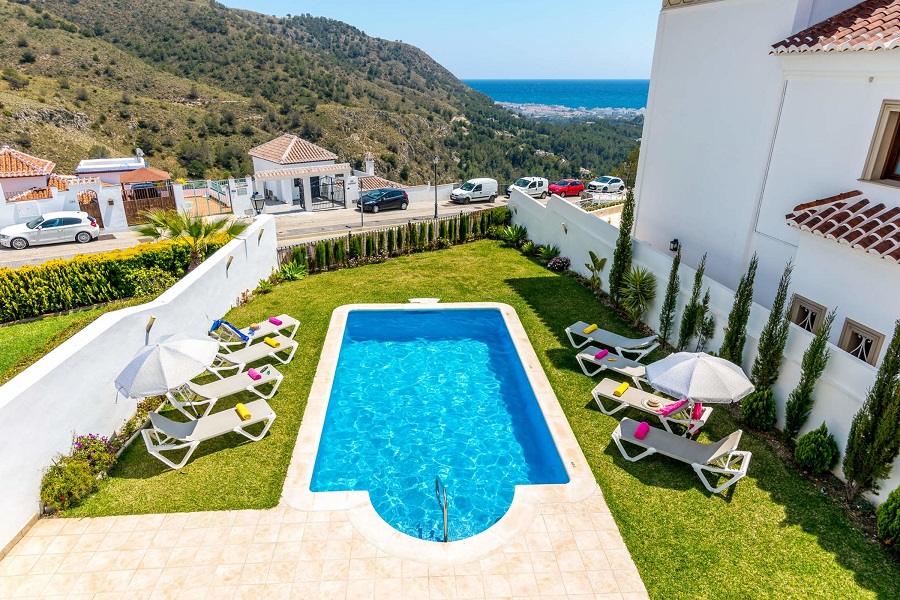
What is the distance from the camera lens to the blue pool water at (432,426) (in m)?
9.48

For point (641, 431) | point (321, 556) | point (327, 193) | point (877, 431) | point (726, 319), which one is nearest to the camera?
point (321, 556)

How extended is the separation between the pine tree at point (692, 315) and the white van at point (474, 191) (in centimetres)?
2811

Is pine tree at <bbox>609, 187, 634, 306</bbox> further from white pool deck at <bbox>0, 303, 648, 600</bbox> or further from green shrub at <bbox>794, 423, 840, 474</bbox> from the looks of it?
white pool deck at <bbox>0, 303, 648, 600</bbox>

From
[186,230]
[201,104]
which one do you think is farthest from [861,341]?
[201,104]

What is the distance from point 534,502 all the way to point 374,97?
108924mm

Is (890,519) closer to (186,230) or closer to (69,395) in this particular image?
(69,395)

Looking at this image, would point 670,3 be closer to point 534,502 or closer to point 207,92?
point 534,502

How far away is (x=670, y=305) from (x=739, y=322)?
8.99 feet

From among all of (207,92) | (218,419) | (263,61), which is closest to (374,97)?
(263,61)

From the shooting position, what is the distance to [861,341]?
32.7 feet

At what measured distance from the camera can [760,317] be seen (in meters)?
11.2

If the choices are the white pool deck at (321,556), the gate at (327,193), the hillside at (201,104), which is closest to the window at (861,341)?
the white pool deck at (321,556)

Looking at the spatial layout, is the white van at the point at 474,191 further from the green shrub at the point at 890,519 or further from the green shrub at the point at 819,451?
the green shrub at the point at 890,519

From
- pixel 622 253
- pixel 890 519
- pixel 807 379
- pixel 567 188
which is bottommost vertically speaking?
pixel 890 519
